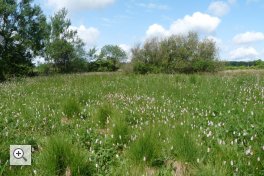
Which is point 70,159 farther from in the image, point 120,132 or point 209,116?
point 209,116

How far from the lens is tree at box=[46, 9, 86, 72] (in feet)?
194

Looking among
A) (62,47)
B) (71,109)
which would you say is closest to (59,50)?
(62,47)

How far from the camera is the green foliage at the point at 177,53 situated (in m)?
51.9

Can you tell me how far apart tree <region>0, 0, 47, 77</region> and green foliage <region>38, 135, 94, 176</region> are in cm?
3723

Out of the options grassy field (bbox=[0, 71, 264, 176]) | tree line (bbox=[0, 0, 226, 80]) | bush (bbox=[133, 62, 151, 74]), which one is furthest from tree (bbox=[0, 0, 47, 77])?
grassy field (bbox=[0, 71, 264, 176])

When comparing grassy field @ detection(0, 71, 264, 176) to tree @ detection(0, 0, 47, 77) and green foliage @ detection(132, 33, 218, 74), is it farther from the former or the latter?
green foliage @ detection(132, 33, 218, 74)

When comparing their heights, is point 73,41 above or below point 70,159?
above

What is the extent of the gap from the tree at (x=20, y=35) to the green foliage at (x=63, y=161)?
37233mm

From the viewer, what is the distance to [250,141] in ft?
19.2

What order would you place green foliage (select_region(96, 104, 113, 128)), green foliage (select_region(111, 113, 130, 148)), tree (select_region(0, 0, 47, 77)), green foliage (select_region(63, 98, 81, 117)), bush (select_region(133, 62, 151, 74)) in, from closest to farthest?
green foliage (select_region(111, 113, 130, 148)) → green foliage (select_region(96, 104, 113, 128)) → green foliage (select_region(63, 98, 81, 117)) → tree (select_region(0, 0, 47, 77)) → bush (select_region(133, 62, 151, 74))

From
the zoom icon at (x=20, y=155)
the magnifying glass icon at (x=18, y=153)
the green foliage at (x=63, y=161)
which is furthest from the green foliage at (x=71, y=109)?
the magnifying glass icon at (x=18, y=153)

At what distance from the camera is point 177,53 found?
5347 cm

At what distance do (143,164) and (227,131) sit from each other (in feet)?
6.59

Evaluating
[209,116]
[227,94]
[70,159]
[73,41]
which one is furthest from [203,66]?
[70,159]
